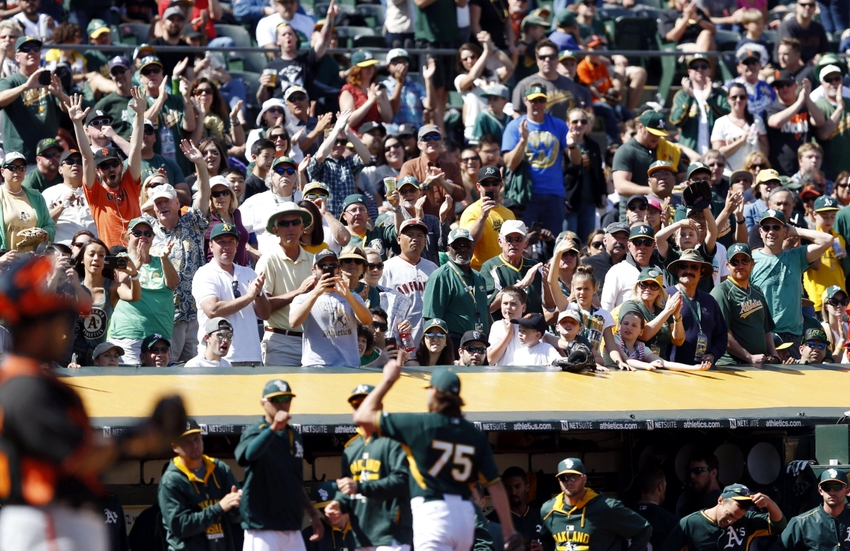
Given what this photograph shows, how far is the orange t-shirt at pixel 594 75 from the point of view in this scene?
17219mm

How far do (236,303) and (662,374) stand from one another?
11.0 feet

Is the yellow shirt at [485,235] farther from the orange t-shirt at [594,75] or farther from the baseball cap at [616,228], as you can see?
the orange t-shirt at [594,75]

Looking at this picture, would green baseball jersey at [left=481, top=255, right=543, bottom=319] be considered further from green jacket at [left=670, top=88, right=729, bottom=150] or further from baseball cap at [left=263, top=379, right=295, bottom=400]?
green jacket at [left=670, top=88, right=729, bottom=150]

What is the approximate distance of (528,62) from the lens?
16.6m

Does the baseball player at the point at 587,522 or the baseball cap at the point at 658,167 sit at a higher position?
the baseball cap at the point at 658,167

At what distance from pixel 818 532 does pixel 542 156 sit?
5306mm

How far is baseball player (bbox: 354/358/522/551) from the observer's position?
7871 millimetres

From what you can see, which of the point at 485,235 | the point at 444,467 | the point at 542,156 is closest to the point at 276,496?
the point at 444,467

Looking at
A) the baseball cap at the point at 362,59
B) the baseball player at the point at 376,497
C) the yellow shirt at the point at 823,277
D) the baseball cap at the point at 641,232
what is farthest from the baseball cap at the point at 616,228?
the baseball player at the point at 376,497

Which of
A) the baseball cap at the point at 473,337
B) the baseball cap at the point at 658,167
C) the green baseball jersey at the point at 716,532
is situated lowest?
the green baseball jersey at the point at 716,532

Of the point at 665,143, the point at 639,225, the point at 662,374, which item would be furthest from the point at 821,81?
the point at 662,374

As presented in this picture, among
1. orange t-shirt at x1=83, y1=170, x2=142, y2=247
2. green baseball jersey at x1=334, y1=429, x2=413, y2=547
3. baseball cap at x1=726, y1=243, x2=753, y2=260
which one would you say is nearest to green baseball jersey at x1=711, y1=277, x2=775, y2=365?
baseball cap at x1=726, y1=243, x2=753, y2=260

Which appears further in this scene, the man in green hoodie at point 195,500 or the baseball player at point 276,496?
the man in green hoodie at point 195,500

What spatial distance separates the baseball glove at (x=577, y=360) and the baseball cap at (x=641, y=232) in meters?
1.40
